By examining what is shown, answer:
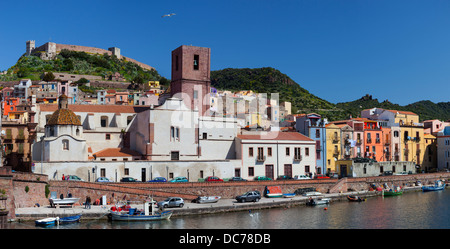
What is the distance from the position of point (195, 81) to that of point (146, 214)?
930 inches

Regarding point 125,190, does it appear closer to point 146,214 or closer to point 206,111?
point 146,214

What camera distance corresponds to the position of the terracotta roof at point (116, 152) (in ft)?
147

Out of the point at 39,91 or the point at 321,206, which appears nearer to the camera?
the point at 321,206

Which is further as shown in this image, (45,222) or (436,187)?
(436,187)

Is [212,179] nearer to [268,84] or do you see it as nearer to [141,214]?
[141,214]

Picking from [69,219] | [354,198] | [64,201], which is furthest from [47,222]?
[354,198]

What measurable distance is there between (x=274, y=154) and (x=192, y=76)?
13.7 metres

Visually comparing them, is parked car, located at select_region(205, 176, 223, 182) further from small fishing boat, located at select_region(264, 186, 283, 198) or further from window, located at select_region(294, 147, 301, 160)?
window, located at select_region(294, 147, 301, 160)

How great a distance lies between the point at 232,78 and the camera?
551ft

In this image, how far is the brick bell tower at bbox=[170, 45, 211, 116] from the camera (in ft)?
171

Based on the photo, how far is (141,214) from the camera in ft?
107

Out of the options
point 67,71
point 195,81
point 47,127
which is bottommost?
point 47,127

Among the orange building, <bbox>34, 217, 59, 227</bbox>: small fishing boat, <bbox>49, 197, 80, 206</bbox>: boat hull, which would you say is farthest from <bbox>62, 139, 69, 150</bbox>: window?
the orange building
